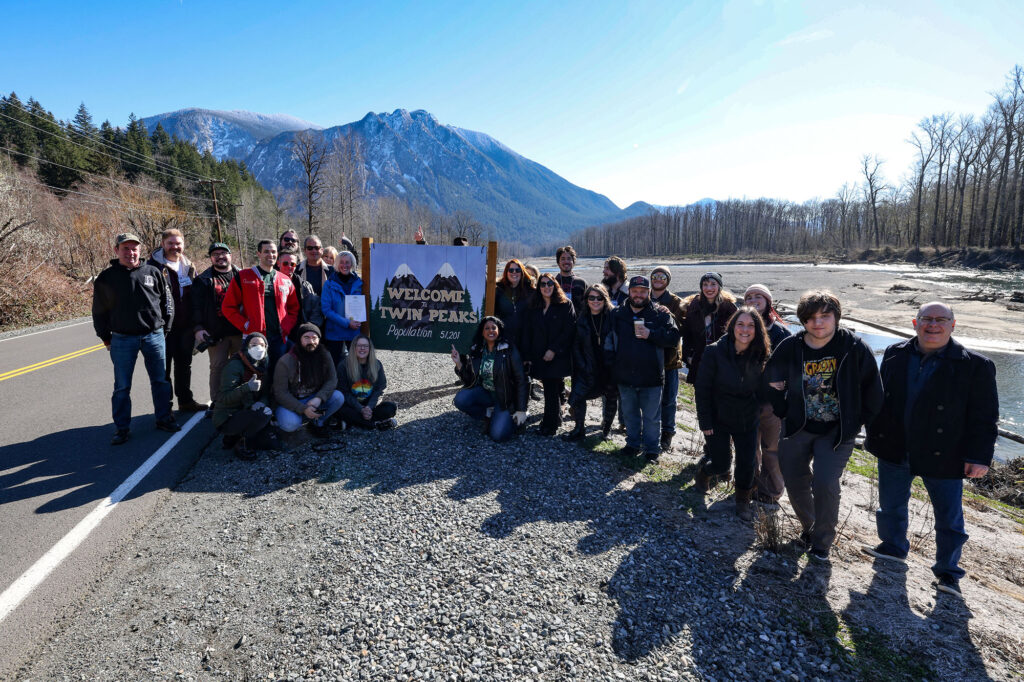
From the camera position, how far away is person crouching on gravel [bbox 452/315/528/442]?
20.1 feet

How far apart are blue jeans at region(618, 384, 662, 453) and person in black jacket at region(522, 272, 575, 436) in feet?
2.82

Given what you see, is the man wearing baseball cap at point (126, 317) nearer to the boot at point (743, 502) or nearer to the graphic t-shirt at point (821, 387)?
the boot at point (743, 502)

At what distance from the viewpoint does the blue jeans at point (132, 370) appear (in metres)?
5.61

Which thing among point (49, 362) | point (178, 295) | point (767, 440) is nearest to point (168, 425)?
point (178, 295)

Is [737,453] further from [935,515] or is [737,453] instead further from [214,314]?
[214,314]

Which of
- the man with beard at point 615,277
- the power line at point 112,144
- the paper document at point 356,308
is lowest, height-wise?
the paper document at point 356,308

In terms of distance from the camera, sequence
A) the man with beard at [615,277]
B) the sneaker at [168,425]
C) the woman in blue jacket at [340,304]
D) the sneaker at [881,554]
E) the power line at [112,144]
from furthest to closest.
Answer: the power line at [112,144]
the man with beard at [615,277]
the woman in blue jacket at [340,304]
the sneaker at [168,425]
the sneaker at [881,554]

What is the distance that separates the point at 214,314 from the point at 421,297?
2.80m

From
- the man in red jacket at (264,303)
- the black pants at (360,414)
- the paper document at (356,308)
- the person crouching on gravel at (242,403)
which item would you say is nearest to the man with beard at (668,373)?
A: the black pants at (360,414)

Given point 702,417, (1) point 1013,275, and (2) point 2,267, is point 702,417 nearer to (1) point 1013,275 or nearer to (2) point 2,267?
(2) point 2,267

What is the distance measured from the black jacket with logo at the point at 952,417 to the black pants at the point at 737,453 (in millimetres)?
958

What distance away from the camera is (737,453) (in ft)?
15.1

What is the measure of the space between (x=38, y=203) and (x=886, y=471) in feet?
163

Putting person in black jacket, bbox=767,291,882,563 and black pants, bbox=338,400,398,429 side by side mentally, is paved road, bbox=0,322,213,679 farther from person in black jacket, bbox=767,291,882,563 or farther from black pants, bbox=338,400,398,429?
person in black jacket, bbox=767,291,882,563
